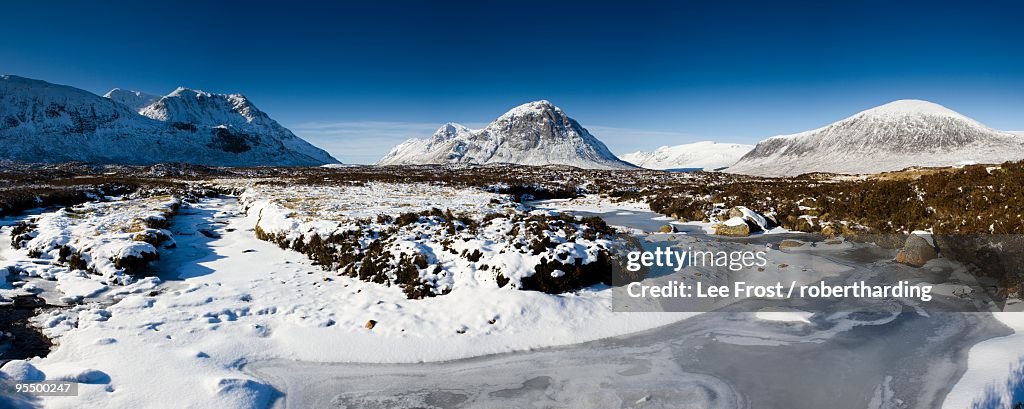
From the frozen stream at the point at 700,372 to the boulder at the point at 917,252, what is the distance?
15.7 ft

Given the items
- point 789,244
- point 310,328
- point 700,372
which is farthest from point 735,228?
point 310,328

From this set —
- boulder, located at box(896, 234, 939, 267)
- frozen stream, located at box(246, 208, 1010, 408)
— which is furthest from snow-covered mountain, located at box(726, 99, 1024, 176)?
frozen stream, located at box(246, 208, 1010, 408)

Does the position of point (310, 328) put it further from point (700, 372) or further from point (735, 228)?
point (735, 228)

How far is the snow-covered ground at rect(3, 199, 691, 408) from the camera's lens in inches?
293

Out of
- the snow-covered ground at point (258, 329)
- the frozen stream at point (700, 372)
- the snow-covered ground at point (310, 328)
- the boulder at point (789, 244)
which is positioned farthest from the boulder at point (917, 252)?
the snow-covered ground at point (258, 329)

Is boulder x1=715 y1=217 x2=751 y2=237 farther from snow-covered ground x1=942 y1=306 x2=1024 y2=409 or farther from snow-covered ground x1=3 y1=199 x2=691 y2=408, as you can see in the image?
snow-covered ground x1=3 y1=199 x2=691 y2=408

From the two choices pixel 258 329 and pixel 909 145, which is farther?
pixel 909 145

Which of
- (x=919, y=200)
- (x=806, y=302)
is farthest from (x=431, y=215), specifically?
(x=919, y=200)

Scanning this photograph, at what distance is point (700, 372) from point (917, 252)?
12085mm

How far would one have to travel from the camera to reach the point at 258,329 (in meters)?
9.97

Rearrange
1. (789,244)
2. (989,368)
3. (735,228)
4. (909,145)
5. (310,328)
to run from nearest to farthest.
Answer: (989,368)
(310,328)
(789,244)
(735,228)
(909,145)

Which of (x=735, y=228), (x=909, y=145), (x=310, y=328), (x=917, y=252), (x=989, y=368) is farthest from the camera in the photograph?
(x=909, y=145)

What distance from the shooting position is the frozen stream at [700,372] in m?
7.45

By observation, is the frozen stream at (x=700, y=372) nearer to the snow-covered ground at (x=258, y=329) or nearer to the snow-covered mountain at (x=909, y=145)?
the snow-covered ground at (x=258, y=329)
